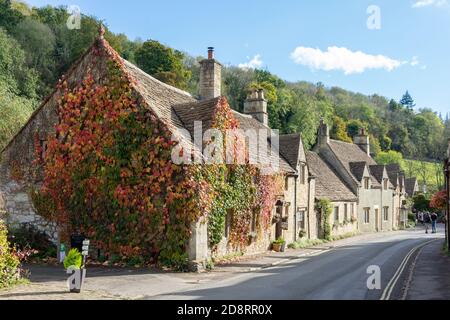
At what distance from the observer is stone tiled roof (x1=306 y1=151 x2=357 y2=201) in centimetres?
3889

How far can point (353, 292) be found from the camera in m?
14.3

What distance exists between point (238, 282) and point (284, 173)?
14.1 meters

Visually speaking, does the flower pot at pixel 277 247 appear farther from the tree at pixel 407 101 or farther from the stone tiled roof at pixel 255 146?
the tree at pixel 407 101

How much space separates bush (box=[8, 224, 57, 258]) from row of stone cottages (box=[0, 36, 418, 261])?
0.35 m

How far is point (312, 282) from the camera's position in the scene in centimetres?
1619

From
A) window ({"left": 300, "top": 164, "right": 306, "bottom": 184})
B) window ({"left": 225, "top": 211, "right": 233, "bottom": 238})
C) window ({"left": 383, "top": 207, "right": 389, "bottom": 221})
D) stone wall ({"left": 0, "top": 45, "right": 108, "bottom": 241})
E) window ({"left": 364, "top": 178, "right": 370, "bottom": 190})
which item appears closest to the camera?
stone wall ({"left": 0, "top": 45, "right": 108, "bottom": 241})

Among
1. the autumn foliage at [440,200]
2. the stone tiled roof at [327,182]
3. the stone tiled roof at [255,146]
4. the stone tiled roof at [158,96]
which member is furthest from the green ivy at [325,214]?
the stone tiled roof at [158,96]

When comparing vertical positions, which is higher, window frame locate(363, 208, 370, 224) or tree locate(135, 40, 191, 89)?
tree locate(135, 40, 191, 89)

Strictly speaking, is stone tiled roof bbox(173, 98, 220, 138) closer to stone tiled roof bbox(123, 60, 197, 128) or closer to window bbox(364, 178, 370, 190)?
stone tiled roof bbox(123, 60, 197, 128)

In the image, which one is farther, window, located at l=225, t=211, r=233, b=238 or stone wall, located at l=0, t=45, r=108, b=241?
window, located at l=225, t=211, r=233, b=238

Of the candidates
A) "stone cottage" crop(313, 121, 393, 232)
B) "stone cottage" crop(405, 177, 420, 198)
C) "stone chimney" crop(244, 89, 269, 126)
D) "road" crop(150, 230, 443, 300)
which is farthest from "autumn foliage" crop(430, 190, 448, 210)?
"stone cottage" crop(405, 177, 420, 198)

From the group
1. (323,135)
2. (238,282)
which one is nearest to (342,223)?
(323,135)
